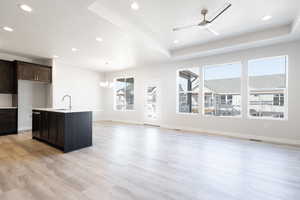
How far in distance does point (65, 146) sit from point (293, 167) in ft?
15.3

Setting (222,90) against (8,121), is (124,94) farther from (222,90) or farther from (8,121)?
(222,90)

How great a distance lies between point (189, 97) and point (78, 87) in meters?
5.63

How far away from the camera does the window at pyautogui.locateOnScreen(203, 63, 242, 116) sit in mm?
5160

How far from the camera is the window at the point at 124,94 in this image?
8.12 meters

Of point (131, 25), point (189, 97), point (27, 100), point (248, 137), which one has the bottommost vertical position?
point (248, 137)

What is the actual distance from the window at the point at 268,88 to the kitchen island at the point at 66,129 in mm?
5213

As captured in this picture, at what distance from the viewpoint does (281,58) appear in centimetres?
453

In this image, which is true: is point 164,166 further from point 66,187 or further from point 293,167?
point 293,167

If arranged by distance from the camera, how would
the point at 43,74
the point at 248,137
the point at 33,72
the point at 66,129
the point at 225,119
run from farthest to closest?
the point at 43,74 < the point at 33,72 < the point at 225,119 < the point at 248,137 < the point at 66,129

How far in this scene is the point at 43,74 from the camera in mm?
5914

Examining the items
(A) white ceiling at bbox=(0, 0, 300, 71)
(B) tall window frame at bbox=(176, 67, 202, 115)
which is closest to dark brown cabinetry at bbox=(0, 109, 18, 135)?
(A) white ceiling at bbox=(0, 0, 300, 71)

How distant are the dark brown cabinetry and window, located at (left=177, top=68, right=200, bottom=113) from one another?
6298 millimetres

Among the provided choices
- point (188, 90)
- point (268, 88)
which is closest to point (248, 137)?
point (268, 88)

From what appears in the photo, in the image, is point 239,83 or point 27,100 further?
point 27,100
